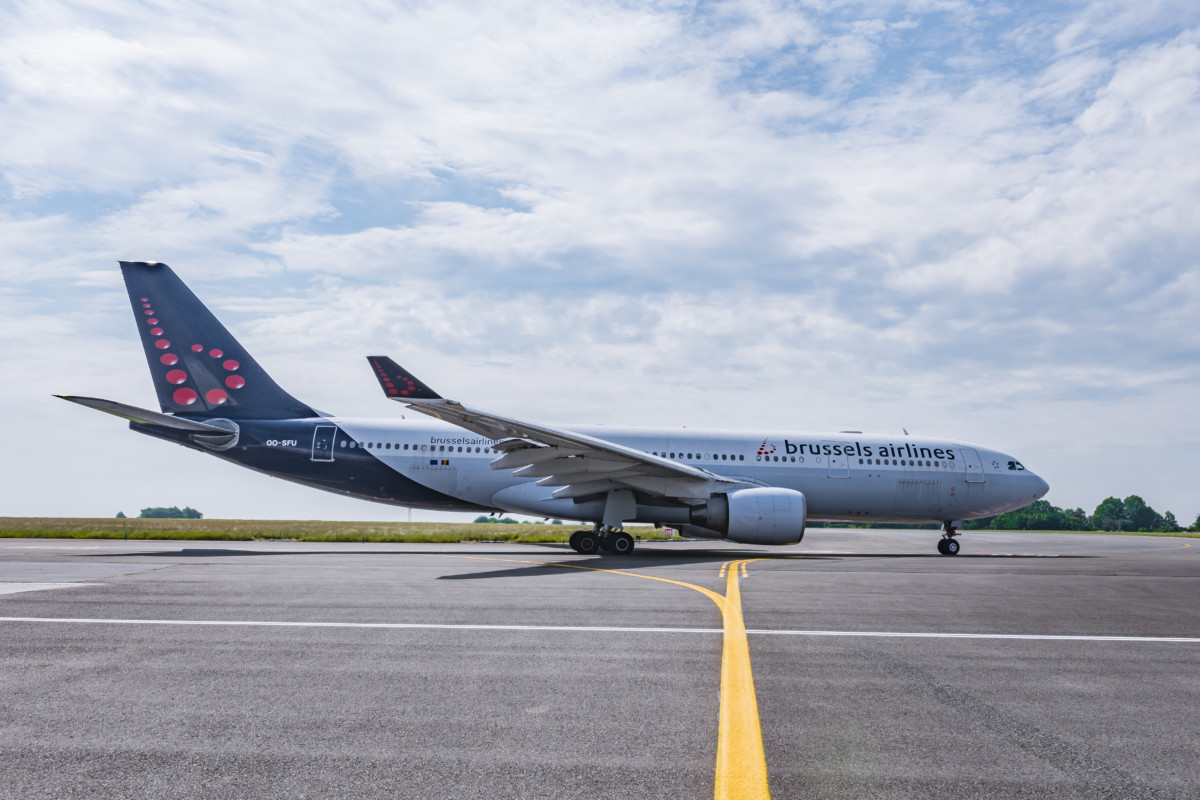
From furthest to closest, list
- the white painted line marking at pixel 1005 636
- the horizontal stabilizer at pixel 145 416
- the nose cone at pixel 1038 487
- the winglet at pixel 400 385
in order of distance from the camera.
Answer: the nose cone at pixel 1038 487, the horizontal stabilizer at pixel 145 416, the winglet at pixel 400 385, the white painted line marking at pixel 1005 636

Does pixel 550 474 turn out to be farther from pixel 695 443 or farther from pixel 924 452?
pixel 924 452

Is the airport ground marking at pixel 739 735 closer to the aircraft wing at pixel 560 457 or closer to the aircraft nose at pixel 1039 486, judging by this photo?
the aircraft wing at pixel 560 457

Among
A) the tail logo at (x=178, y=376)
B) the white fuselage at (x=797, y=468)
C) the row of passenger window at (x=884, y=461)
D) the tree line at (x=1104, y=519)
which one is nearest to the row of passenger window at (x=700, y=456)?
the white fuselage at (x=797, y=468)

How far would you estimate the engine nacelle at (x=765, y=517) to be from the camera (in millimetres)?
18938

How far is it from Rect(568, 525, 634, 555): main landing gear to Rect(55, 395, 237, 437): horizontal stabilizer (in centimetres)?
1046


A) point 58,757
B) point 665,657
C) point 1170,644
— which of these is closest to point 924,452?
point 1170,644

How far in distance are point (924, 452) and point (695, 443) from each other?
740 cm

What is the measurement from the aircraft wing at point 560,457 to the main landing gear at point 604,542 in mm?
1082

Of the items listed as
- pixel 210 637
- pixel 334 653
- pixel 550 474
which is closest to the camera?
pixel 334 653

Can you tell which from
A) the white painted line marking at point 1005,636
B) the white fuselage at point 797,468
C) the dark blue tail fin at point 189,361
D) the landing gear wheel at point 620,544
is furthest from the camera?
the dark blue tail fin at point 189,361

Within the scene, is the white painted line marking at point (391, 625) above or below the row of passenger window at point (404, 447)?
below

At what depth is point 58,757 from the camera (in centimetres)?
341

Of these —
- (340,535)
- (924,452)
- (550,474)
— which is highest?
(924,452)

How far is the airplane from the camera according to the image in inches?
771
